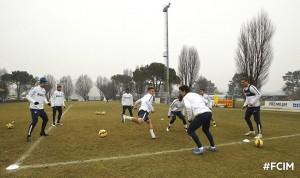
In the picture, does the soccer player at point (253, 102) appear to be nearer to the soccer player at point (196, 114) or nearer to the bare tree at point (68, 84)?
the soccer player at point (196, 114)

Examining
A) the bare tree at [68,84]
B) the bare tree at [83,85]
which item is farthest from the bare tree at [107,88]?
the bare tree at [68,84]

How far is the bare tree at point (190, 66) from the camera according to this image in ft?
160

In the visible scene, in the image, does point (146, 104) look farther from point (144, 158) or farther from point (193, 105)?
point (144, 158)

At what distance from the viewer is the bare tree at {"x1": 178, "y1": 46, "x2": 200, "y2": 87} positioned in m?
48.8

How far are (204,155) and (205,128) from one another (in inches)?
28.7

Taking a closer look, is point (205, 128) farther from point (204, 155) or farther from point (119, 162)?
point (119, 162)

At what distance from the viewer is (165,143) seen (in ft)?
29.0

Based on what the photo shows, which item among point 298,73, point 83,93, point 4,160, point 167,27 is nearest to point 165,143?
point 4,160

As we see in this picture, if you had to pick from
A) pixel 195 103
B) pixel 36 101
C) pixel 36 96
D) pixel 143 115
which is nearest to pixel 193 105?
pixel 195 103

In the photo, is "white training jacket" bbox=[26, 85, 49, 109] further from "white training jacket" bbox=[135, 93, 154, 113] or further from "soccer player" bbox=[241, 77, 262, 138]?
"soccer player" bbox=[241, 77, 262, 138]

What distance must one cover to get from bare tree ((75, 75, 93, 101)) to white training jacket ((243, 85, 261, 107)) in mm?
116801

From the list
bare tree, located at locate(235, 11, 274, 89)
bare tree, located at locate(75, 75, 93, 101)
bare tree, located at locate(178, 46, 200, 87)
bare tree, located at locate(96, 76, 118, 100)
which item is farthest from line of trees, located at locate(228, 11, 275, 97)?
bare tree, located at locate(75, 75, 93, 101)

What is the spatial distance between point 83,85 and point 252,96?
12057 cm

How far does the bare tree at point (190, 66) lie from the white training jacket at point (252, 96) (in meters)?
38.4
